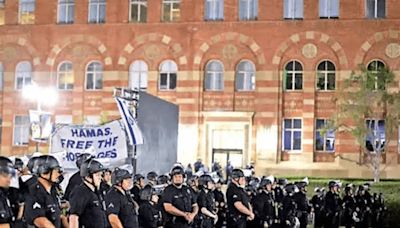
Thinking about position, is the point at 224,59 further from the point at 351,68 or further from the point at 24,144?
the point at 24,144

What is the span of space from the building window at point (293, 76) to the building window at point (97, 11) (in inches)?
484

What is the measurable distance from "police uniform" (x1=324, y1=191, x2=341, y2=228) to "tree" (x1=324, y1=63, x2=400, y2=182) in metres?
16.1

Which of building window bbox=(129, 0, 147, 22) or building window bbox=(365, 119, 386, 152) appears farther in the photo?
building window bbox=(129, 0, 147, 22)

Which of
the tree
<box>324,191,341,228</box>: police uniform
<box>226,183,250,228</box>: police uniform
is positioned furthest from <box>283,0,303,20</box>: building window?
<box>226,183,250,228</box>: police uniform

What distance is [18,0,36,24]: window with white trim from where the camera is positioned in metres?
49.0

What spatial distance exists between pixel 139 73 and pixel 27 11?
9207mm

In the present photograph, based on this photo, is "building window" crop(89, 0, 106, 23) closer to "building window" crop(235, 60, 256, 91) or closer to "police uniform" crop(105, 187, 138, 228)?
"building window" crop(235, 60, 256, 91)

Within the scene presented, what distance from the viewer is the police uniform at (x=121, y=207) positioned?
37.4 feet

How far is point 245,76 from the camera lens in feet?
148

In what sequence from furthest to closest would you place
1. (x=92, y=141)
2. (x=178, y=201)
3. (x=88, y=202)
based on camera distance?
1. (x=92, y=141)
2. (x=178, y=201)
3. (x=88, y=202)

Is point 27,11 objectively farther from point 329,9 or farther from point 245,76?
point 329,9

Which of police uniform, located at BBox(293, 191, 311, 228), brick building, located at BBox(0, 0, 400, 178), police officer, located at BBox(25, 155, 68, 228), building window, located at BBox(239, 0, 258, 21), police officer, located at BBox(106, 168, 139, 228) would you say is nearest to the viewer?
police officer, located at BBox(25, 155, 68, 228)

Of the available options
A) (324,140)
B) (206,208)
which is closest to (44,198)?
(206,208)

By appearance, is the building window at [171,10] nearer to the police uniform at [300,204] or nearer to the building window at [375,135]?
the building window at [375,135]
